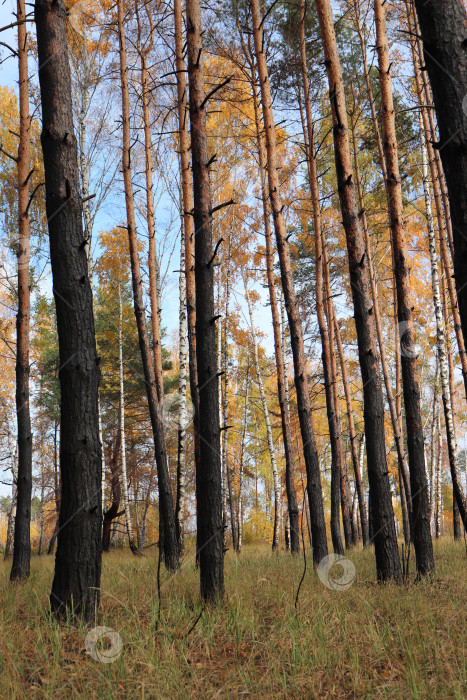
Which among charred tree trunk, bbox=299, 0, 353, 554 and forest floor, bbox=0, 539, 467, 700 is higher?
charred tree trunk, bbox=299, 0, 353, 554

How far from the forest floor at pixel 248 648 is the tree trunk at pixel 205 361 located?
328 millimetres

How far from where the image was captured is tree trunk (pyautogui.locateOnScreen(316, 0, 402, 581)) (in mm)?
5089

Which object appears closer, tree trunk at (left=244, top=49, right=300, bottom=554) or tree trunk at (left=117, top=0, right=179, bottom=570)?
tree trunk at (left=117, top=0, right=179, bottom=570)

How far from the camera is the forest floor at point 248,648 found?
244 cm

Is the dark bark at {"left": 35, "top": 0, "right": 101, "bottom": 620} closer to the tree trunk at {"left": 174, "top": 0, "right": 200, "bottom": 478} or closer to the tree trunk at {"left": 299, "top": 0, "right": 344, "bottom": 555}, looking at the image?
the tree trunk at {"left": 174, "top": 0, "right": 200, "bottom": 478}

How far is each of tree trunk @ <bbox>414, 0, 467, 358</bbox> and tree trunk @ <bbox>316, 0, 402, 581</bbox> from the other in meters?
2.89

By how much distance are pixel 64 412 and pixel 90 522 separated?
0.77 meters

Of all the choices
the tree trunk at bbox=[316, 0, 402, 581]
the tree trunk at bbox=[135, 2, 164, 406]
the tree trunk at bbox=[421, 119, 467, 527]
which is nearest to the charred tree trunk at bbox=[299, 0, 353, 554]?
the tree trunk at bbox=[421, 119, 467, 527]

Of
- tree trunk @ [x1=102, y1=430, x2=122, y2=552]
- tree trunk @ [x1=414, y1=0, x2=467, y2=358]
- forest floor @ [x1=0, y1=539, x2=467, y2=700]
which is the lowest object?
forest floor @ [x1=0, y1=539, x2=467, y2=700]

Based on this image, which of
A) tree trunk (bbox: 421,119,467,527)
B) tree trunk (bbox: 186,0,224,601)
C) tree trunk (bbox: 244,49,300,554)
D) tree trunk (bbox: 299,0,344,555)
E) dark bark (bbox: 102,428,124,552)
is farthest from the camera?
dark bark (bbox: 102,428,124,552)

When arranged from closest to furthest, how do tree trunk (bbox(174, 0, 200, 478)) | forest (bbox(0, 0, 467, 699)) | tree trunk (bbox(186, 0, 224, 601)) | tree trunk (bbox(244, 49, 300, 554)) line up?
forest (bbox(0, 0, 467, 699))
tree trunk (bbox(186, 0, 224, 601))
tree trunk (bbox(174, 0, 200, 478))
tree trunk (bbox(244, 49, 300, 554))

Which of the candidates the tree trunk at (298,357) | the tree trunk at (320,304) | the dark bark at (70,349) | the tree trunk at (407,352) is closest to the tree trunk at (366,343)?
the tree trunk at (407,352)

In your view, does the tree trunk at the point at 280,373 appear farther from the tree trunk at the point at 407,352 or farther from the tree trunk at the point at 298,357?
the tree trunk at the point at 407,352

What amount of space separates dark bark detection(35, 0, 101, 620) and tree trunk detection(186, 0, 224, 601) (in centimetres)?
97
